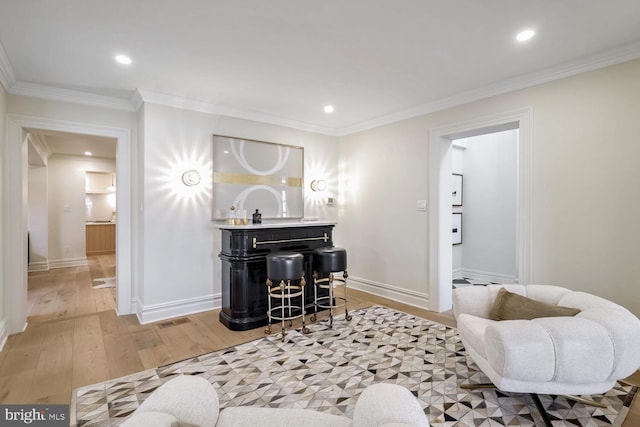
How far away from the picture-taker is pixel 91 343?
3057 millimetres

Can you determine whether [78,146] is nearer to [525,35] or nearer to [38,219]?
[38,219]

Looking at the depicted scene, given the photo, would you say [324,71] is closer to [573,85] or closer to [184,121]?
[184,121]

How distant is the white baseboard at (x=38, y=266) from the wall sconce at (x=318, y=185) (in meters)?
6.12

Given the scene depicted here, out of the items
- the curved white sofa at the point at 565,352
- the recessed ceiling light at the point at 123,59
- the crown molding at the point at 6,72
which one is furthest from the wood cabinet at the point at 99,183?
the curved white sofa at the point at 565,352

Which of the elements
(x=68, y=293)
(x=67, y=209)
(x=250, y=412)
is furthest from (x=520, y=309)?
(x=67, y=209)

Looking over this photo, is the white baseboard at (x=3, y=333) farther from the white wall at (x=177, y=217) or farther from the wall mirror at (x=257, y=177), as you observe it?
the wall mirror at (x=257, y=177)

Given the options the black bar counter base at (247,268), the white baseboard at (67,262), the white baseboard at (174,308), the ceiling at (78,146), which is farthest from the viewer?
the white baseboard at (67,262)

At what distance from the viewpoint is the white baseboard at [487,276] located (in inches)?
204

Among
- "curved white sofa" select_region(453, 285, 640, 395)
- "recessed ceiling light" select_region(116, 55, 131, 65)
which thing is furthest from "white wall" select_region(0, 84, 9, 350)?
"curved white sofa" select_region(453, 285, 640, 395)

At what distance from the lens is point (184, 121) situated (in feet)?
12.6

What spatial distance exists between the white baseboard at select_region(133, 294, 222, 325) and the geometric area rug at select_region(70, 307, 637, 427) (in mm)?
1216

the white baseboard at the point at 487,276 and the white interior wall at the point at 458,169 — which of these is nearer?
the white baseboard at the point at 487,276

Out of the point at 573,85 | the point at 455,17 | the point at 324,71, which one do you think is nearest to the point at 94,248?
the point at 324,71

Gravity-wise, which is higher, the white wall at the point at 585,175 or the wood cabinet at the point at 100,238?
the white wall at the point at 585,175
